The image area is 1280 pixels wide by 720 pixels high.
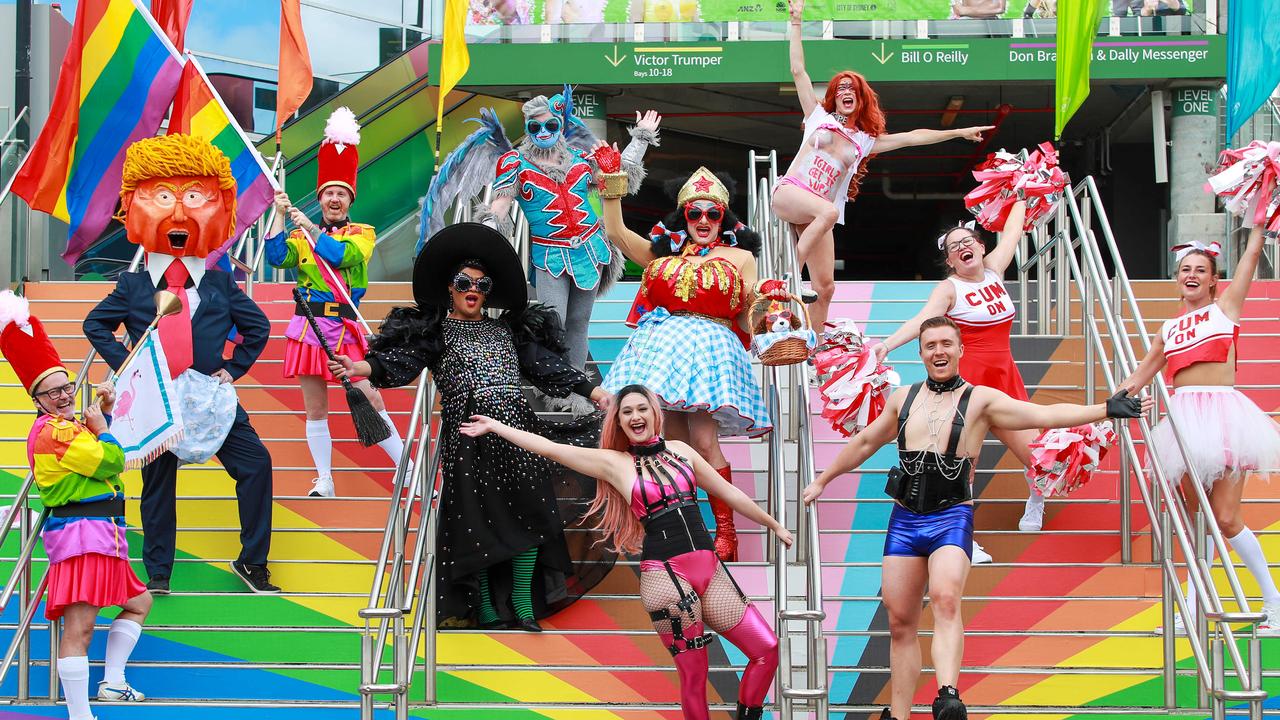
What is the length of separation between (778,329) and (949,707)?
2.03 metres

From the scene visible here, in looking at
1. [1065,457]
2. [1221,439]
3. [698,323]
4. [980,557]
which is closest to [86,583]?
[698,323]

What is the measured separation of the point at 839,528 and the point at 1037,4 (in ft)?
28.7

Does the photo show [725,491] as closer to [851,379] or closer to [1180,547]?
[851,379]

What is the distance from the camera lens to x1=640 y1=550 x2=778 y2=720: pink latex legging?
5.46m

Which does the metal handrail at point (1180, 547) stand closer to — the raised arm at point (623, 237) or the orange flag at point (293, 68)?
the raised arm at point (623, 237)

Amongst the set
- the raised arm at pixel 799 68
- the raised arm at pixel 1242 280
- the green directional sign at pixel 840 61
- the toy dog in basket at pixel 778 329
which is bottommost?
the toy dog in basket at pixel 778 329

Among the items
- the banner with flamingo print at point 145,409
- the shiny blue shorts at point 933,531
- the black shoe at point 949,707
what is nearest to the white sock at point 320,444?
the banner with flamingo print at point 145,409

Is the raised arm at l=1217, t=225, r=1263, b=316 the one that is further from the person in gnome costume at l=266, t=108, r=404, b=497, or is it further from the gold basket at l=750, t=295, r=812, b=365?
the person in gnome costume at l=266, t=108, r=404, b=497

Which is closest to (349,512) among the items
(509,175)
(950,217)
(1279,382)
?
(509,175)

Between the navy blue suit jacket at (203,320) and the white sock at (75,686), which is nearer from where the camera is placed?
the white sock at (75,686)

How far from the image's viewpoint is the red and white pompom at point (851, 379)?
6.40 m

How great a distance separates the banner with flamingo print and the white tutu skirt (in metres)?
4.14

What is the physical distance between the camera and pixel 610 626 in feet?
21.7

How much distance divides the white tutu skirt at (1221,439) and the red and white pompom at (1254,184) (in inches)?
29.2
